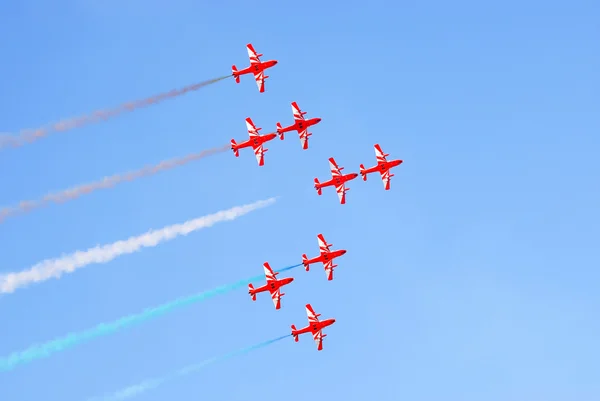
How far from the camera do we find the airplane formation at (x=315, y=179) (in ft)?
444

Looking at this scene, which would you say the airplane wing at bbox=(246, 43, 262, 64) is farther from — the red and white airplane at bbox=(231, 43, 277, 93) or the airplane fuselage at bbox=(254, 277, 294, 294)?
the airplane fuselage at bbox=(254, 277, 294, 294)

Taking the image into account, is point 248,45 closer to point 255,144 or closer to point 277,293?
point 255,144

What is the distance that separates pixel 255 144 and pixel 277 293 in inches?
652

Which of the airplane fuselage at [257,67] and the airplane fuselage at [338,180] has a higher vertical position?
the airplane fuselage at [257,67]

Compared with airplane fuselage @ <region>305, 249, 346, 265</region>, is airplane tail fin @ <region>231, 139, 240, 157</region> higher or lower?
higher

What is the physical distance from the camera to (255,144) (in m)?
137

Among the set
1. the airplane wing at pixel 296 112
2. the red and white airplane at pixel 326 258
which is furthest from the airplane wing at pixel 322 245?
the airplane wing at pixel 296 112

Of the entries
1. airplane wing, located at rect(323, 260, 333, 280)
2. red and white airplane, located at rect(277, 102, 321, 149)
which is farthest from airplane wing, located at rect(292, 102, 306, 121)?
airplane wing, located at rect(323, 260, 333, 280)

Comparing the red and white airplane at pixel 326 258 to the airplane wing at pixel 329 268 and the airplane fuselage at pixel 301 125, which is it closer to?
the airplane wing at pixel 329 268

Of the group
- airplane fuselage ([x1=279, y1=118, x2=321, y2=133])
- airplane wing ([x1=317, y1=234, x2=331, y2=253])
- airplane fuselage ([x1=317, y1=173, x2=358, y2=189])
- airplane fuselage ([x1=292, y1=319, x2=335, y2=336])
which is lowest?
airplane fuselage ([x1=292, y1=319, x2=335, y2=336])

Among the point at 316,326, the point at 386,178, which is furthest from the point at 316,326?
the point at 386,178

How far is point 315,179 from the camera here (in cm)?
14225

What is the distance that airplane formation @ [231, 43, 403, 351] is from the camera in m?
135

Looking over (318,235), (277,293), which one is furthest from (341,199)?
(277,293)
